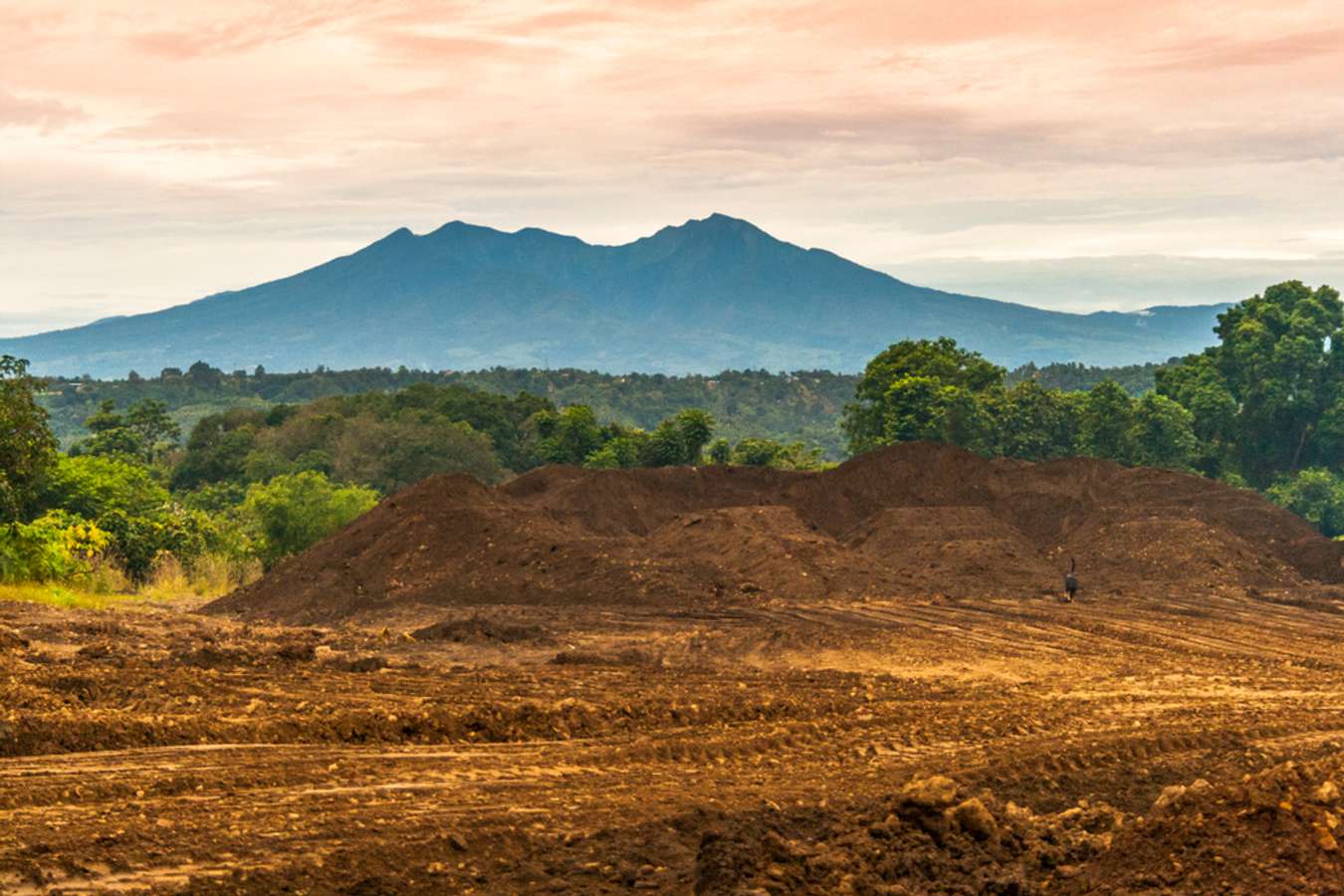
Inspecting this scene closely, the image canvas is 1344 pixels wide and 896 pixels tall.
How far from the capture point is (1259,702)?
1450 cm

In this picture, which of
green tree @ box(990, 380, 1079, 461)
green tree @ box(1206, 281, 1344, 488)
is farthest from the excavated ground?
green tree @ box(1206, 281, 1344, 488)

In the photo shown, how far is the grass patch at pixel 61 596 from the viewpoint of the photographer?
2109 cm

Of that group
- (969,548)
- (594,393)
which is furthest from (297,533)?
(594,393)

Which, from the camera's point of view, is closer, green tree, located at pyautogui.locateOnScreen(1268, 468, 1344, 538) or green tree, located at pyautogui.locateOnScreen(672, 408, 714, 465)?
green tree, located at pyautogui.locateOnScreen(1268, 468, 1344, 538)

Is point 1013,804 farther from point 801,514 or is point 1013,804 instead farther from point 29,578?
point 801,514

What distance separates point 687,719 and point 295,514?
19.4 meters

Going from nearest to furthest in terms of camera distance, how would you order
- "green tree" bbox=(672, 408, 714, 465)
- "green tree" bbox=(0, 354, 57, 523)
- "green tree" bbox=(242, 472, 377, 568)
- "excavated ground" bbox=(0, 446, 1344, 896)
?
"excavated ground" bbox=(0, 446, 1344, 896) → "green tree" bbox=(0, 354, 57, 523) → "green tree" bbox=(242, 472, 377, 568) → "green tree" bbox=(672, 408, 714, 465)

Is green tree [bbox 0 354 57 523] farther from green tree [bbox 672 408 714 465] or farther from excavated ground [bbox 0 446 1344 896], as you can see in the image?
green tree [bbox 672 408 714 465]

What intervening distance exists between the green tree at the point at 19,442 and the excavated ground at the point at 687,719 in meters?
2.85

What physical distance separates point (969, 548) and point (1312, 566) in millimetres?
7072

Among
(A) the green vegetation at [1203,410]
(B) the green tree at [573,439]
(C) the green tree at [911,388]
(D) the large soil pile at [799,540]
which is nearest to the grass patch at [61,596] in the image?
(D) the large soil pile at [799,540]

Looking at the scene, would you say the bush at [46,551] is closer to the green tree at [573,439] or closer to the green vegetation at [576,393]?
the green tree at [573,439]

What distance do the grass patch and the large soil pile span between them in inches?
73.8

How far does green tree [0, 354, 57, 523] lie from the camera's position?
2152 cm
